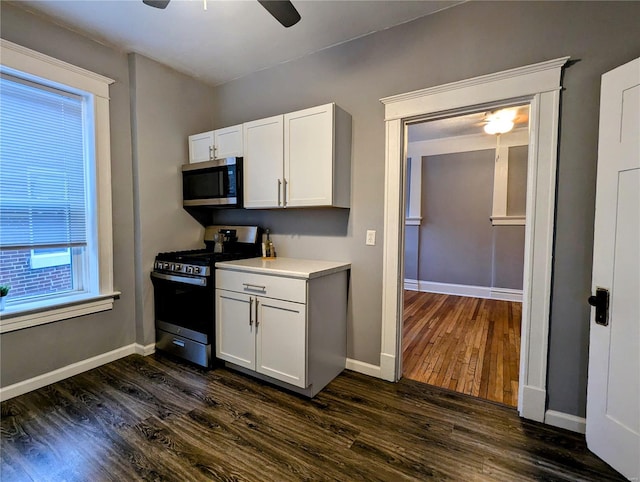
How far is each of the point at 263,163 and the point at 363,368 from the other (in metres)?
1.92

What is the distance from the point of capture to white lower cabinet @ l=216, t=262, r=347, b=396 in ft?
6.93

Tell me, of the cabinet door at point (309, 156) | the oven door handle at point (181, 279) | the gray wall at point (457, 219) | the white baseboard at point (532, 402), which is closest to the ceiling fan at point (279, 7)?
the cabinet door at point (309, 156)

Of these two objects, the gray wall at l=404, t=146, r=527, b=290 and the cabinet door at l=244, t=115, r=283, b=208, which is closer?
the cabinet door at l=244, t=115, r=283, b=208

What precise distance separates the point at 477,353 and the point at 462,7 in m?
2.85

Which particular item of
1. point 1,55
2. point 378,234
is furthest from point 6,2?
point 378,234

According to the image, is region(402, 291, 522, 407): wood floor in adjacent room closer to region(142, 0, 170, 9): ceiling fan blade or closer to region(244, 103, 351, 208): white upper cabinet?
region(244, 103, 351, 208): white upper cabinet

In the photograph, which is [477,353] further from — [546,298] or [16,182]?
[16,182]

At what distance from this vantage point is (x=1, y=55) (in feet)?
6.64

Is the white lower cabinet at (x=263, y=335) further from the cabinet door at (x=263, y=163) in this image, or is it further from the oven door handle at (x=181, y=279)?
the cabinet door at (x=263, y=163)

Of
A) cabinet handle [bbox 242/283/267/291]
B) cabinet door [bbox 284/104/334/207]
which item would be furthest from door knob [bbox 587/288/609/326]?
cabinet handle [bbox 242/283/267/291]

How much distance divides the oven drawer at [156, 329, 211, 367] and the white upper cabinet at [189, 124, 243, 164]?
1.70 meters

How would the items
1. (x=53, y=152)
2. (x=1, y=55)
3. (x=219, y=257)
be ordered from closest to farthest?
(x=1, y=55) < (x=53, y=152) < (x=219, y=257)

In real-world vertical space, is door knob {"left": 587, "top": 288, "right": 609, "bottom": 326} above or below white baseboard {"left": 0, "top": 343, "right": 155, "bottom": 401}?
above

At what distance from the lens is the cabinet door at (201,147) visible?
299cm
